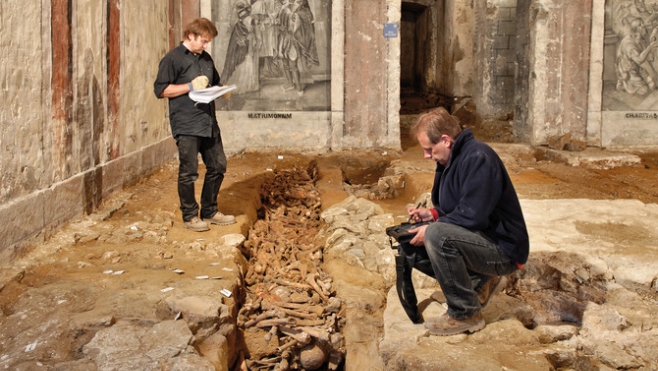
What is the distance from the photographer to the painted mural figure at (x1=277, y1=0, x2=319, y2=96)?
33.6ft

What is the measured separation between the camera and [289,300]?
5273 mm

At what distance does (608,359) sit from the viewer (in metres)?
3.56

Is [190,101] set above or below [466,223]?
above


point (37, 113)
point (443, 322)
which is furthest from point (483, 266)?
point (37, 113)

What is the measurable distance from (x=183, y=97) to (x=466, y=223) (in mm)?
3198

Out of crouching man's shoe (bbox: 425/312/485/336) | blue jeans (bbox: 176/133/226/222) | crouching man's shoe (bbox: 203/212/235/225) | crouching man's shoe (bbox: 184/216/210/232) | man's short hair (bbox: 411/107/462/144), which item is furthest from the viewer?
crouching man's shoe (bbox: 203/212/235/225)

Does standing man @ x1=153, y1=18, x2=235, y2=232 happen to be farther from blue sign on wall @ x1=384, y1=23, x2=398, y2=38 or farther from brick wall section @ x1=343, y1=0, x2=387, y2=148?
blue sign on wall @ x1=384, y1=23, x2=398, y2=38

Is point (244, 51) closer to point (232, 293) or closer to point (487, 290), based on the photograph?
point (232, 293)

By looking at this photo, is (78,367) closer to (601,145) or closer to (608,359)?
(608,359)

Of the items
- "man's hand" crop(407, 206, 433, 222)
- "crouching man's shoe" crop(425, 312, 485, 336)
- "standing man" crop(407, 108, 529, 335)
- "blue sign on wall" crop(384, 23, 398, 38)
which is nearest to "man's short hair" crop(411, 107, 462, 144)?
"standing man" crop(407, 108, 529, 335)

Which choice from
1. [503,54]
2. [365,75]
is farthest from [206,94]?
[503,54]

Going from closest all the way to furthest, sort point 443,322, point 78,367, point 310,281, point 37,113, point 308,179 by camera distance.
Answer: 1. point 78,367
2. point 443,322
3. point 37,113
4. point 310,281
5. point 308,179

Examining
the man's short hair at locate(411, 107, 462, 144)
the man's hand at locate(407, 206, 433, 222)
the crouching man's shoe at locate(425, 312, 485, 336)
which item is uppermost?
the man's short hair at locate(411, 107, 462, 144)

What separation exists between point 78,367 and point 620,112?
1002 cm
